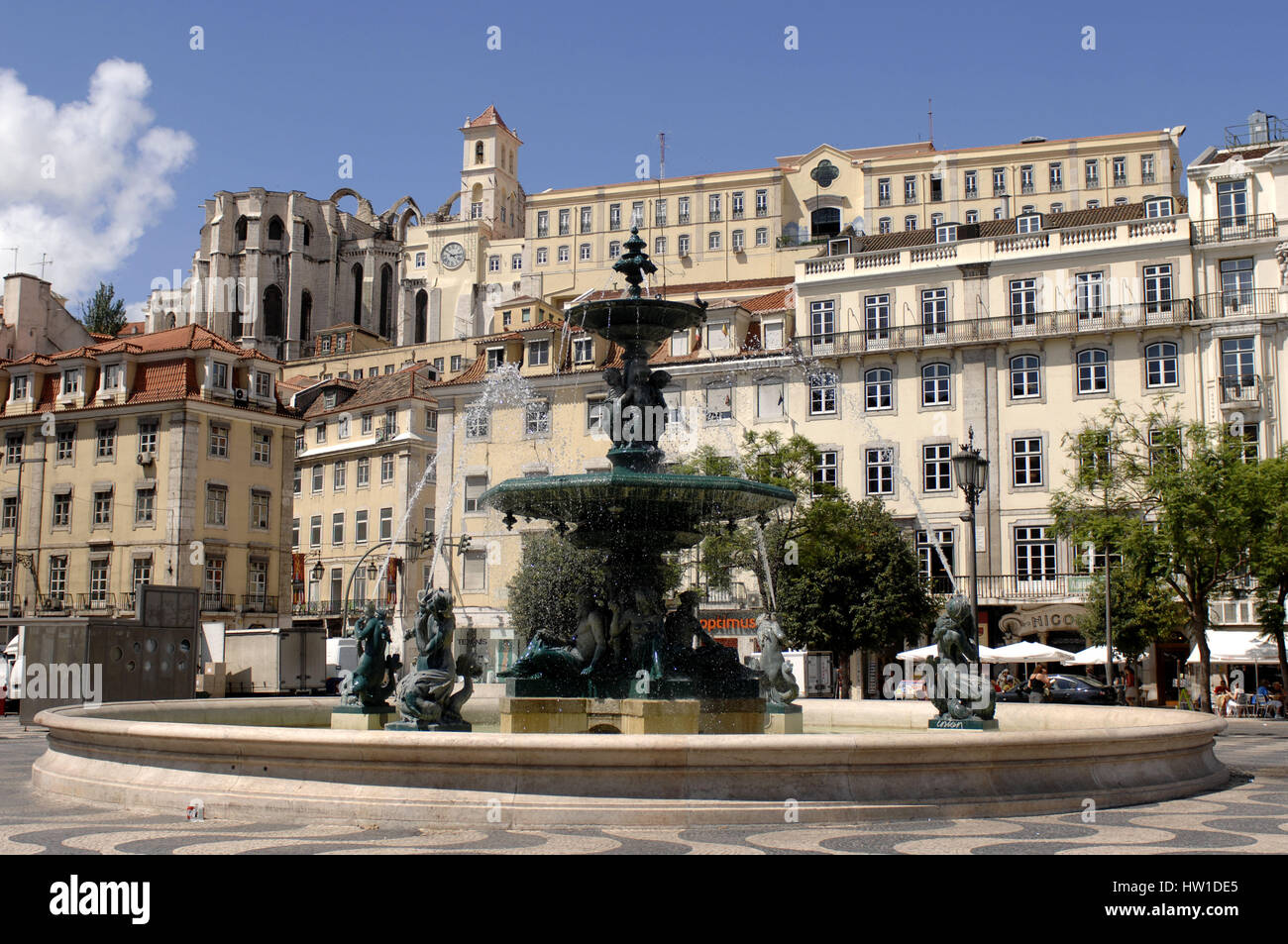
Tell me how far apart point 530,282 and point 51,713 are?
74.1 metres

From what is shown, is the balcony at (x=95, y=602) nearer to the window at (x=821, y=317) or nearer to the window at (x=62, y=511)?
the window at (x=62, y=511)

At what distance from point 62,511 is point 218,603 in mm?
7822

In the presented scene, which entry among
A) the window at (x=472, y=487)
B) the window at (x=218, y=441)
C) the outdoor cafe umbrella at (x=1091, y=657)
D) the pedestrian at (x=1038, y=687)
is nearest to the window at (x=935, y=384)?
the outdoor cafe umbrella at (x=1091, y=657)

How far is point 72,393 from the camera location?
5109 cm

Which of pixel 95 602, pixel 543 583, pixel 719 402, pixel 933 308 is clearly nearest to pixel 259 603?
pixel 95 602

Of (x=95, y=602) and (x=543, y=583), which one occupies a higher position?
(x=543, y=583)

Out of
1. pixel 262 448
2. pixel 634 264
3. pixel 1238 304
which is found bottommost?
pixel 634 264

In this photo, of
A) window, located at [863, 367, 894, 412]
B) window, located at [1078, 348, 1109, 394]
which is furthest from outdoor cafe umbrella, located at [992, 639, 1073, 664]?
window, located at [863, 367, 894, 412]

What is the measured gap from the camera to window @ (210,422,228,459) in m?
49.3

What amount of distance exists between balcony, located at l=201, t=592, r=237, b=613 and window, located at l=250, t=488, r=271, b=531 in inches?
125

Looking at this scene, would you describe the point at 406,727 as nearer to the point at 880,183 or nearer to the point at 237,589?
the point at 237,589

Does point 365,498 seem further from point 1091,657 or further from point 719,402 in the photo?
point 1091,657

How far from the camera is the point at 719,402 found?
4691 cm

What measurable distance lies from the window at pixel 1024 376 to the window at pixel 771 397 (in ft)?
26.4
